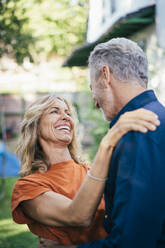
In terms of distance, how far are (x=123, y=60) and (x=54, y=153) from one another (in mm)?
1199

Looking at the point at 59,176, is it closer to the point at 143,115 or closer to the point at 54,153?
the point at 54,153

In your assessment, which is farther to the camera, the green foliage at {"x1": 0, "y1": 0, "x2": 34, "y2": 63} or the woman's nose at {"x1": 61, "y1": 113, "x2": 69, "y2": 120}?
the green foliage at {"x1": 0, "y1": 0, "x2": 34, "y2": 63}

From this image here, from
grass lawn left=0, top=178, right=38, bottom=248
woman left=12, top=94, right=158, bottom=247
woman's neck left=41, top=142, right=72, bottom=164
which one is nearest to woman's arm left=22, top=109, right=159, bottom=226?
woman left=12, top=94, right=158, bottom=247

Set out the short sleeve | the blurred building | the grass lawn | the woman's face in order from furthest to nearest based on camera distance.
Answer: the blurred building < the grass lawn < the woman's face < the short sleeve

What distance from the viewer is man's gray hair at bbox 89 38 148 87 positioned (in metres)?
1.63

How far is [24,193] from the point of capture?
2105 millimetres

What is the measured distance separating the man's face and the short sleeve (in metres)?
0.75

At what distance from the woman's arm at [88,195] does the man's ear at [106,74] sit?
0.25 meters

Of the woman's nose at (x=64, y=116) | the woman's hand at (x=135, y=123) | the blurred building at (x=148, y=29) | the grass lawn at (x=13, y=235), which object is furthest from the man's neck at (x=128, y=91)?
the blurred building at (x=148, y=29)

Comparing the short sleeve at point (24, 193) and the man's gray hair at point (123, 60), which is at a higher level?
the man's gray hair at point (123, 60)

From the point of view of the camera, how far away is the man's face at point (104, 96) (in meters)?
1.71

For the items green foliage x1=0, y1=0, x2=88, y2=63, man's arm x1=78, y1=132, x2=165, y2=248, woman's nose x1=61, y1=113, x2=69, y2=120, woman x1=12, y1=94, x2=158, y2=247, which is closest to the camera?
man's arm x1=78, y1=132, x2=165, y2=248

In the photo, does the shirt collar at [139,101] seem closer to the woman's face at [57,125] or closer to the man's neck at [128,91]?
the man's neck at [128,91]

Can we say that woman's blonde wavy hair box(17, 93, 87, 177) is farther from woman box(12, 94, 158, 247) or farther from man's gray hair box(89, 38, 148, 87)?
man's gray hair box(89, 38, 148, 87)
